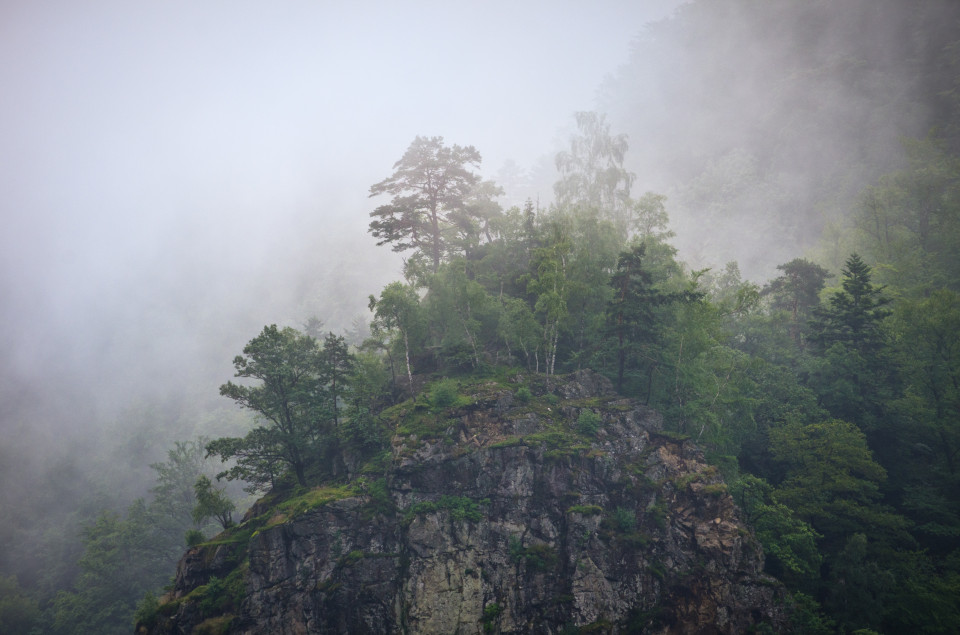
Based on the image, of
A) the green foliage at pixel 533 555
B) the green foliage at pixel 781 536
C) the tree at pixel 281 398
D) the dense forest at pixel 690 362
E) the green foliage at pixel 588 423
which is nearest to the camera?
the green foliage at pixel 781 536

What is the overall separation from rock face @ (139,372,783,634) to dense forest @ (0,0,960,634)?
3687 mm

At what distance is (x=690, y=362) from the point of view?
1384 inches

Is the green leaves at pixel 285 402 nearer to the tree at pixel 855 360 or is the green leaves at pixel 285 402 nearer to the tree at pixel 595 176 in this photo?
the tree at pixel 595 176

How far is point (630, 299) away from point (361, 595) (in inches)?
1158

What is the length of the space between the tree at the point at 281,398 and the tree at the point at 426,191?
16790 mm

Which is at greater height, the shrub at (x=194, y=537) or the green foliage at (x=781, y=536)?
the shrub at (x=194, y=537)

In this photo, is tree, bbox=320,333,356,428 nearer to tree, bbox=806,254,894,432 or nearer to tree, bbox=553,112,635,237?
tree, bbox=553,112,635,237

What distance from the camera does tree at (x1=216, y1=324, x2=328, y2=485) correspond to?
3312cm

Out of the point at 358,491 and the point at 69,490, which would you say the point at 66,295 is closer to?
the point at 69,490

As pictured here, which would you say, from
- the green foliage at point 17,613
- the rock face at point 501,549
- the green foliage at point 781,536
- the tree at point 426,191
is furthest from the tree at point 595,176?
the green foliage at point 17,613

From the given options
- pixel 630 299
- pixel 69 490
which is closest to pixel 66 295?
pixel 69 490

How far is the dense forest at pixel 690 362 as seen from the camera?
29.1 metres

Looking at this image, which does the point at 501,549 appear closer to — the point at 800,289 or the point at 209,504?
the point at 209,504

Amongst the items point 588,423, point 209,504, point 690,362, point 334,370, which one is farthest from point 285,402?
point 690,362
